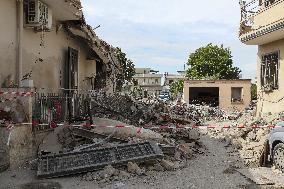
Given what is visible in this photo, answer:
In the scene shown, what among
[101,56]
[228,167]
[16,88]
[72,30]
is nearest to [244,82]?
[101,56]

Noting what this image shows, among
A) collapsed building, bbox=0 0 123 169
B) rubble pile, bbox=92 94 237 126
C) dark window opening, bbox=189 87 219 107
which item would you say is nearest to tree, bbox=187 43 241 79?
dark window opening, bbox=189 87 219 107

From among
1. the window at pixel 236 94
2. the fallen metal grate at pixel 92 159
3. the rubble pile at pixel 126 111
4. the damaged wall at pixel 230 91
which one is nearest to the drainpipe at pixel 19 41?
the fallen metal grate at pixel 92 159

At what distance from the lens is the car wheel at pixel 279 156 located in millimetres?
8117

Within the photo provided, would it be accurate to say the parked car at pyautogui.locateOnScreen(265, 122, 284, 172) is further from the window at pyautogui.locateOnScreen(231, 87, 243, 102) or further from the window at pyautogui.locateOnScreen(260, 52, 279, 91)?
the window at pyautogui.locateOnScreen(231, 87, 243, 102)

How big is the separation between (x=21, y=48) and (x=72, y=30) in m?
3.76

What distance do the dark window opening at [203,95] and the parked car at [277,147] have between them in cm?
3078

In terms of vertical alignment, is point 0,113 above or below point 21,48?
below

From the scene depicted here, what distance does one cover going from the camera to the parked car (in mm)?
8116

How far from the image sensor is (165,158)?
9.07 meters

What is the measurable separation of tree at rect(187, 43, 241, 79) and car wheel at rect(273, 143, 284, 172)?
145 feet

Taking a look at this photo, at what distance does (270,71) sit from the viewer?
15.7 metres

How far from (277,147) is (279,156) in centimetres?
20

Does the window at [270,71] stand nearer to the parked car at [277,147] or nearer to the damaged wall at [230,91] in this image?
the parked car at [277,147]

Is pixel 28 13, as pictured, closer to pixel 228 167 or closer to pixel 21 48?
pixel 21 48
